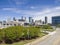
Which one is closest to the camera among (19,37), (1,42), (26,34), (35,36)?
(1,42)

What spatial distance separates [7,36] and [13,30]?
7.77 feet

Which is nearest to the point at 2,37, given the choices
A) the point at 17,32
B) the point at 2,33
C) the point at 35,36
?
the point at 2,33

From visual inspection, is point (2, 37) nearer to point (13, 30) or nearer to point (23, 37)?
point (13, 30)

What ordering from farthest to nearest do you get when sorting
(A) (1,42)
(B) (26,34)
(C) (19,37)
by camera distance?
(B) (26,34) → (C) (19,37) → (A) (1,42)

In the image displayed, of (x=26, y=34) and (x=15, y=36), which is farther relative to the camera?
(x=26, y=34)

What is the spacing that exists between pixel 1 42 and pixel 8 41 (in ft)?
5.49

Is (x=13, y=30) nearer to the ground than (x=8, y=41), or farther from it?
farther from it

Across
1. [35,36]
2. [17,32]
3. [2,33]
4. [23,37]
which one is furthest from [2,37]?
[35,36]

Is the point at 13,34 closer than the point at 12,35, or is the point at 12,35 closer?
the point at 12,35

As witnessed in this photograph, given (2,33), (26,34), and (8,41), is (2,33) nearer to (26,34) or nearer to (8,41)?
(8,41)

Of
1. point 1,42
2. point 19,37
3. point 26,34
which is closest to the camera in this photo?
point 1,42

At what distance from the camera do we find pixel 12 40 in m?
37.6

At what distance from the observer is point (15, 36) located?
37.8m

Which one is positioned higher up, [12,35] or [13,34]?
[13,34]
